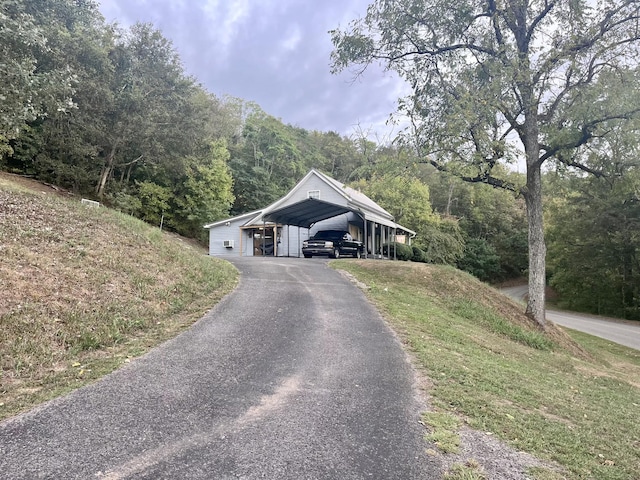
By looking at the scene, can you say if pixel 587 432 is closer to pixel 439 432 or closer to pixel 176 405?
pixel 439 432

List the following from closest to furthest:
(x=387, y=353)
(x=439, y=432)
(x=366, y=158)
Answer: (x=439, y=432)
(x=387, y=353)
(x=366, y=158)

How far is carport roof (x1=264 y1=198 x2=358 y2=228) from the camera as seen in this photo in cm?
2044

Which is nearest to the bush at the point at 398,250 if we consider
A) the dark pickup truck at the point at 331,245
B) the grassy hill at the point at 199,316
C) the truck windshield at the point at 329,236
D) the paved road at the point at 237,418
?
the dark pickup truck at the point at 331,245

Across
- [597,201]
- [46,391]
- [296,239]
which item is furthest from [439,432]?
[597,201]

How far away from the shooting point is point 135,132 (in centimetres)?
2269

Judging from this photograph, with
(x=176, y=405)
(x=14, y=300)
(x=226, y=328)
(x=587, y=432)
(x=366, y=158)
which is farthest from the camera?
(x=366, y=158)

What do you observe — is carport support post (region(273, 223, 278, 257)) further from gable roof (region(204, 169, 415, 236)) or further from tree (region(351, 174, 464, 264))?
tree (region(351, 174, 464, 264))

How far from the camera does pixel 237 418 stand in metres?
3.21

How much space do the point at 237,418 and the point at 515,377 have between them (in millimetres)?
3987

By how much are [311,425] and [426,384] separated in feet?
5.66

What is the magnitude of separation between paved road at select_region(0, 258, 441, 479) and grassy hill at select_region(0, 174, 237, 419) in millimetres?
518

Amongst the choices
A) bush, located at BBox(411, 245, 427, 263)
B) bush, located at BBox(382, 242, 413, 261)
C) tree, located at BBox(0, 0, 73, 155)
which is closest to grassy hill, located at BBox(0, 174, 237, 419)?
tree, located at BBox(0, 0, 73, 155)

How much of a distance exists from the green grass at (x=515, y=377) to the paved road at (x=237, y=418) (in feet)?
1.60

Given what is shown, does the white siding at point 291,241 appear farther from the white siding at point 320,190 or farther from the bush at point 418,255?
the bush at point 418,255
